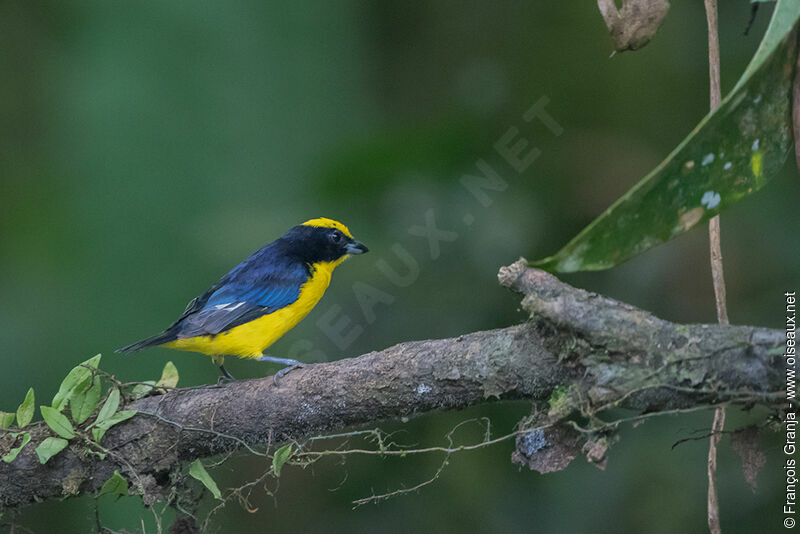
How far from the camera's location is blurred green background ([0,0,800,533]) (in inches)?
133

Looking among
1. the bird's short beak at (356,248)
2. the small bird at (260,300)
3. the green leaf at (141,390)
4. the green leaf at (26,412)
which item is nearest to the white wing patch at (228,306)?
the small bird at (260,300)

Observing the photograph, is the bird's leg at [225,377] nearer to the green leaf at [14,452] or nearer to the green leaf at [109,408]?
the green leaf at [109,408]

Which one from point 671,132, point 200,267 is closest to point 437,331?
point 200,267

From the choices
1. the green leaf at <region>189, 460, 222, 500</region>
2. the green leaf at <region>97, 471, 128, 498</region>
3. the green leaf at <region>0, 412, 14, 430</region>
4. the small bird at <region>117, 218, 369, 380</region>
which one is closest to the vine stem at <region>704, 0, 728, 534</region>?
the green leaf at <region>189, 460, 222, 500</region>

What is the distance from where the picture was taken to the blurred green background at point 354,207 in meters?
3.37

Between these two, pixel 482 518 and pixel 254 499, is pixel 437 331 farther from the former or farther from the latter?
A: pixel 254 499

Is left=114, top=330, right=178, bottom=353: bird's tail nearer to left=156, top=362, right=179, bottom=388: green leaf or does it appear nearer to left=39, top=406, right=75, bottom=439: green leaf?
left=156, top=362, right=179, bottom=388: green leaf

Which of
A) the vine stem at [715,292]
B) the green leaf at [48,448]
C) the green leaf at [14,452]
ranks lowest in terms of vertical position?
the vine stem at [715,292]

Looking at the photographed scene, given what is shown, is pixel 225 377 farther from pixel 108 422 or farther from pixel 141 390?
pixel 108 422

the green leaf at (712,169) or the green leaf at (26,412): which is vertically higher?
the green leaf at (26,412)

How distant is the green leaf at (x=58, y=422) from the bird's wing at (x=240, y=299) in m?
0.64

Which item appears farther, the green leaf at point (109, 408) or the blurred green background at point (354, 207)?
the blurred green background at point (354, 207)

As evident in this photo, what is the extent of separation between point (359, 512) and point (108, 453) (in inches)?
67.8

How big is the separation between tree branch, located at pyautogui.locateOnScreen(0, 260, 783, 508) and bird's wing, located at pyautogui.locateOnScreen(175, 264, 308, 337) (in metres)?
0.48
